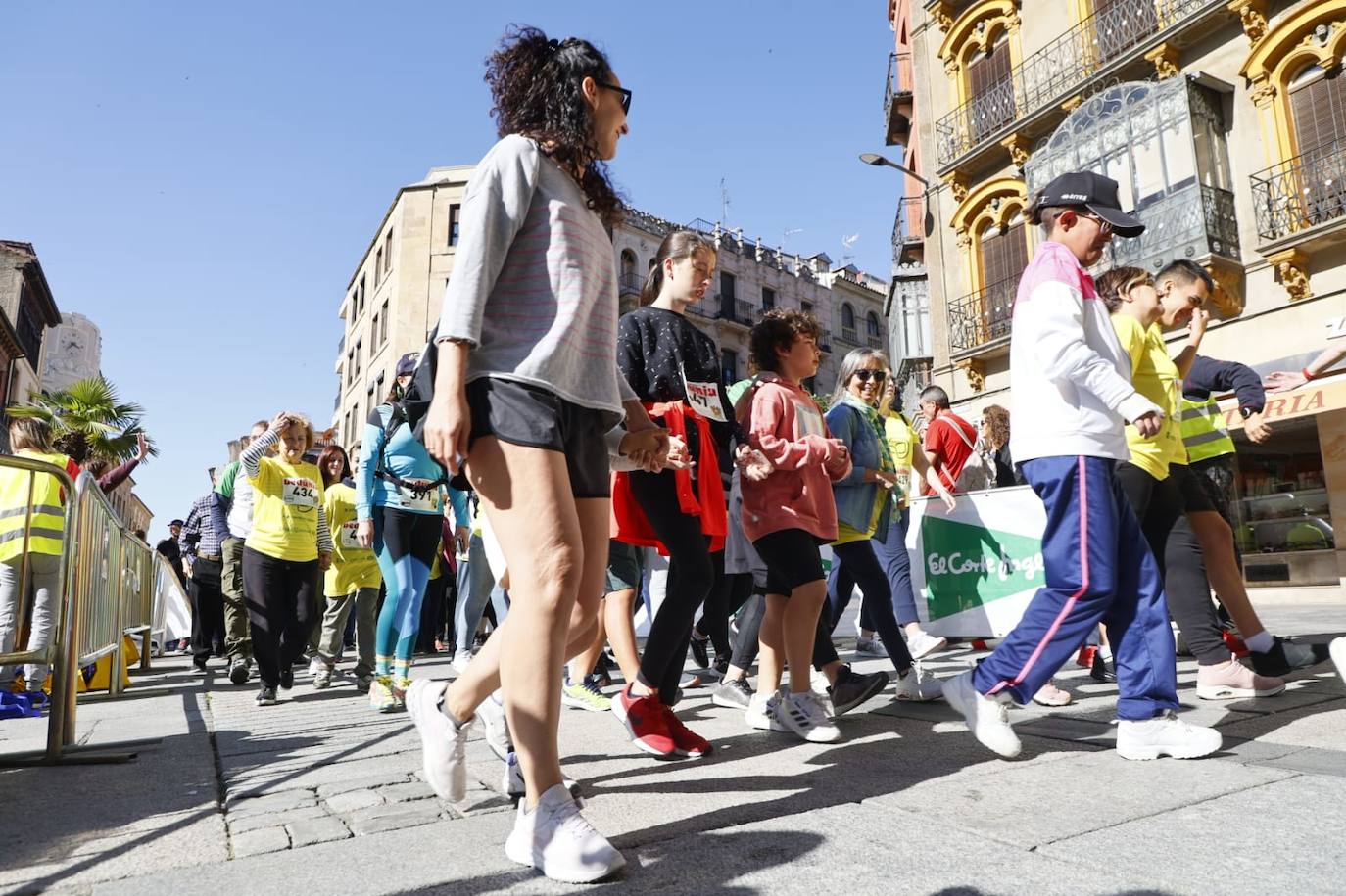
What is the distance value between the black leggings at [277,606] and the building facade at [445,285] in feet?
74.0

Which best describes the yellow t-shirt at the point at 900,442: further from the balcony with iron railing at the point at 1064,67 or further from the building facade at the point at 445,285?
the building facade at the point at 445,285

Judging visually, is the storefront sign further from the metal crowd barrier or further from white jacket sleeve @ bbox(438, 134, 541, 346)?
the metal crowd barrier

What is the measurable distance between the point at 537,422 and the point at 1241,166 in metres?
16.8

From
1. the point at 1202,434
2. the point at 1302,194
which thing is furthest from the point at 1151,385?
the point at 1302,194

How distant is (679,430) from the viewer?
3.45 meters

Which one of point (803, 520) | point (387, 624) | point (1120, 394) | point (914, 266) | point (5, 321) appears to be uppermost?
point (5, 321)

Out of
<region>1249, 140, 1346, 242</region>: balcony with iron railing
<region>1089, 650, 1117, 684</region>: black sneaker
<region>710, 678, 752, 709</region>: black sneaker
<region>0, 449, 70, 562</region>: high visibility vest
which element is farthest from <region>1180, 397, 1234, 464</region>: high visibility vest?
<region>1249, 140, 1346, 242</region>: balcony with iron railing

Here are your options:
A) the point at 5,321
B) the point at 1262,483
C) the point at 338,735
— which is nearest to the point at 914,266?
the point at 1262,483

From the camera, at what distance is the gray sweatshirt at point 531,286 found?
6.89 feet

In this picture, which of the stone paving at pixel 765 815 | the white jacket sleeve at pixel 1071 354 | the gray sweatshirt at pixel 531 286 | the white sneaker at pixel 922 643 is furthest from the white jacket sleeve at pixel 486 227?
the white sneaker at pixel 922 643

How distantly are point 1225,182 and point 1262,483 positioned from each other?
5089mm

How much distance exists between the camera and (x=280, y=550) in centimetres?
568

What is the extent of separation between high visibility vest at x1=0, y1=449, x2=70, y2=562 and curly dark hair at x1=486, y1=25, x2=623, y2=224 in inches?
144

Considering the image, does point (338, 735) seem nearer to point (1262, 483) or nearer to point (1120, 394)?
point (1120, 394)
